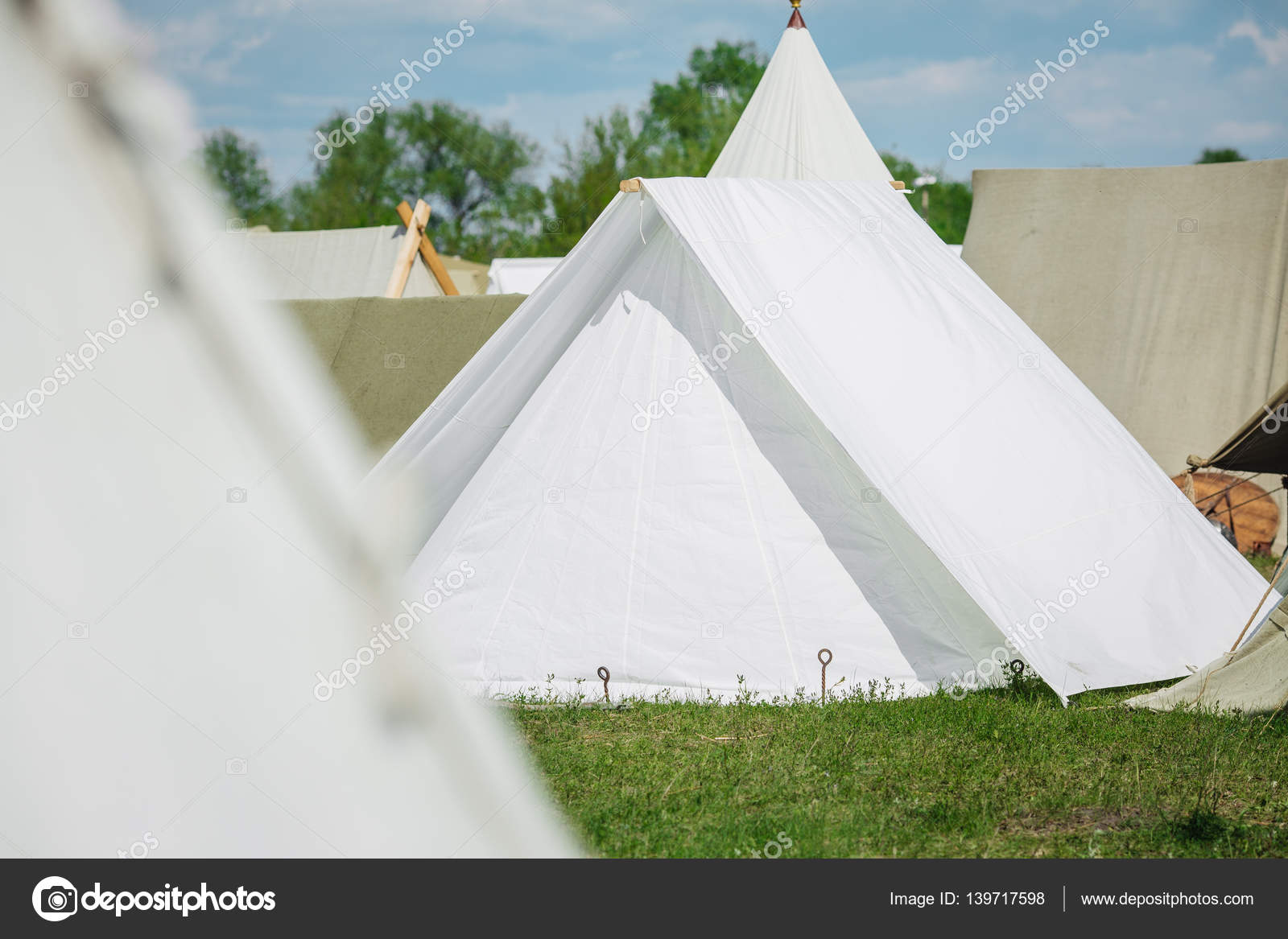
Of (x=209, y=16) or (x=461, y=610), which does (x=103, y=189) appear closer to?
(x=209, y=16)

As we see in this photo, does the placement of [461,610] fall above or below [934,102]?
below

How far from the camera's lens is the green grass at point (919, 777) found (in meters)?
3.20

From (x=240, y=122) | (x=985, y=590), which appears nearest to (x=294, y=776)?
(x=240, y=122)

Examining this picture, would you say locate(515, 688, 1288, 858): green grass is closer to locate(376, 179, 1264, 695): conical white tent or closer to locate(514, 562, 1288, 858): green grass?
locate(514, 562, 1288, 858): green grass

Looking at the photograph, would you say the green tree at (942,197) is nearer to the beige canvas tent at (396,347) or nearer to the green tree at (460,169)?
the green tree at (460,169)

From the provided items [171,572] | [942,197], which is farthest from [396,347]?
[942,197]

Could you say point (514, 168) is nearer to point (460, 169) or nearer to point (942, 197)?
point (460, 169)

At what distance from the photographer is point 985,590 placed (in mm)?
4371

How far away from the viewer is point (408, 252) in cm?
1356

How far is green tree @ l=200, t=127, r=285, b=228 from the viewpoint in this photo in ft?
5.35

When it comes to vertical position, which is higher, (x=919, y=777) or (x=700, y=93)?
(x=700, y=93)

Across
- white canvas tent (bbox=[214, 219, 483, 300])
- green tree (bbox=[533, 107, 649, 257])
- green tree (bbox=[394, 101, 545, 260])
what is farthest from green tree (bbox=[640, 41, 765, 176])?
white canvas tent (bbox=[214, 219, 483, 300])
